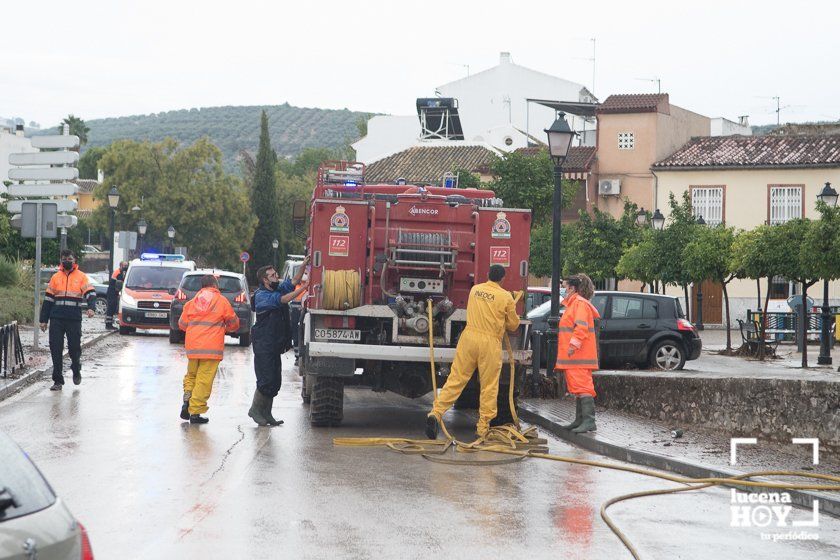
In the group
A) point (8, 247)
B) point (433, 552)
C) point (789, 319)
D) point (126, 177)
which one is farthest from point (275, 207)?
point (433, 552)

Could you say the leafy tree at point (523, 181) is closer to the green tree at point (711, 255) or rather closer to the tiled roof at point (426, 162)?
the tiled roof at point (426, 162)

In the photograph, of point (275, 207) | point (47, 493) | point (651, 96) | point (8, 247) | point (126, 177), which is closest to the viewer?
point (47, 493)

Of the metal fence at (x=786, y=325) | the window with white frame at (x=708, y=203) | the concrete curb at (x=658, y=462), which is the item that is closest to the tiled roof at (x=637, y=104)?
the window with white frame at (x=708, y=203)

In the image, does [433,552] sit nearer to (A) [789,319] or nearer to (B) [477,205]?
(B) [477,205]

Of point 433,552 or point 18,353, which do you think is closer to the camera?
point 433,552

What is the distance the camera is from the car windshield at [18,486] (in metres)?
3.98

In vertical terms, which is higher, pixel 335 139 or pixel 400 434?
pixel 335 139

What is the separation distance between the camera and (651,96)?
55031 mm

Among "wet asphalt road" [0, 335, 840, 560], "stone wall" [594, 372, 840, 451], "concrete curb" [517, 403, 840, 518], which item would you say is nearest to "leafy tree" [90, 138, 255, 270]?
"stone wall" [594, 372, 840, 451]

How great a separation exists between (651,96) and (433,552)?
5004 cm

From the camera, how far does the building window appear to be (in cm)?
5469

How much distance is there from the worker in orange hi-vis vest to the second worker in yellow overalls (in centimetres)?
96

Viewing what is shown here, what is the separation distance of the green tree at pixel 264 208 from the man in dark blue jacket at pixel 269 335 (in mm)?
76321

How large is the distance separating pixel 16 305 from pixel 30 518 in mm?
24743
